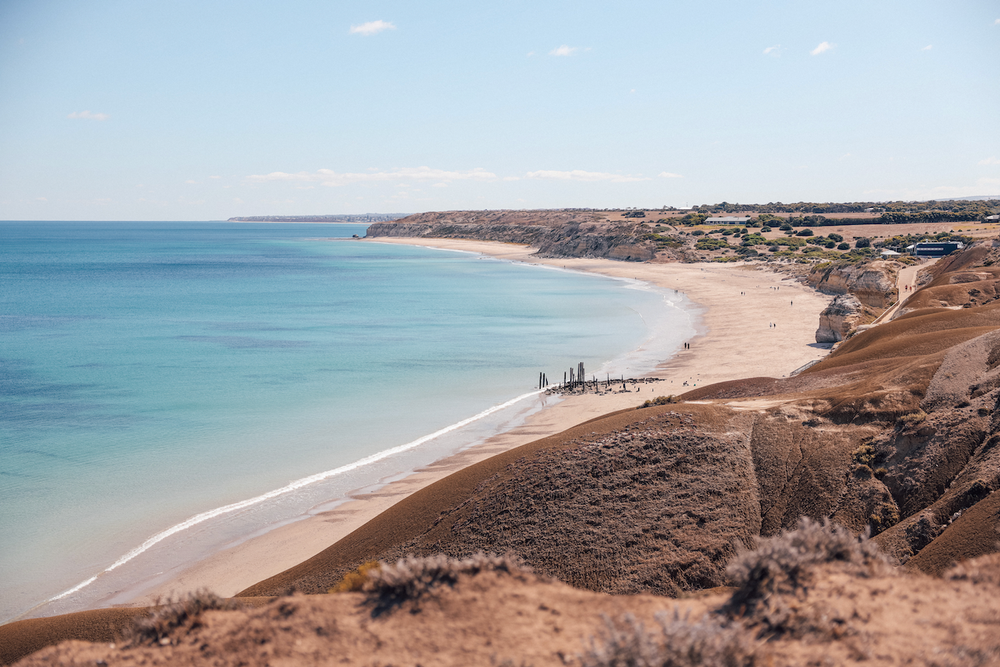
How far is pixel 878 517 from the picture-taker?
1098 cm

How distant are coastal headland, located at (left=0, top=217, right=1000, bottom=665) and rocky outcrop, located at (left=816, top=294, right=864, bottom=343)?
11.9 m

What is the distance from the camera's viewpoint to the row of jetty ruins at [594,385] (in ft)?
95.5

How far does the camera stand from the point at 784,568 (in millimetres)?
6375

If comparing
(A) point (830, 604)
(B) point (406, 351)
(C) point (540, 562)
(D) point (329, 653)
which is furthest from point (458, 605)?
(B) point (406, 351)

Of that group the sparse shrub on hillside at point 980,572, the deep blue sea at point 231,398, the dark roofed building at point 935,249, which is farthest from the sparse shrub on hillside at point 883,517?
the dark roofed building at point 935,249

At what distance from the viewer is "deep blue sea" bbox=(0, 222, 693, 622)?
55.8 feet

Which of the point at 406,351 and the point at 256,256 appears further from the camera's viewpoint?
the point at 256,256

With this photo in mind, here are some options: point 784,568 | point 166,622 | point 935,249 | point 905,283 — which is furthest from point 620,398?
point 935,249

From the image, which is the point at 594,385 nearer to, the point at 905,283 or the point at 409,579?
the point at 409,579

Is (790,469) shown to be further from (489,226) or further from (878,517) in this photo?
(489,226)

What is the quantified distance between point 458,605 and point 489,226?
621 feet

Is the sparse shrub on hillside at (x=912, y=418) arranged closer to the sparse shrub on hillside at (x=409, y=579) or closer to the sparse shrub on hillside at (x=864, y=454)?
the sparse shrub on hillside at (x=864, y=454)

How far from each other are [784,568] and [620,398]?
21.0 meters

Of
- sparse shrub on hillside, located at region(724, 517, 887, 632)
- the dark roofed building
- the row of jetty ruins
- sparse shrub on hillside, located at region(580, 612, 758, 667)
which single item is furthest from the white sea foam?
the dark roofed building
